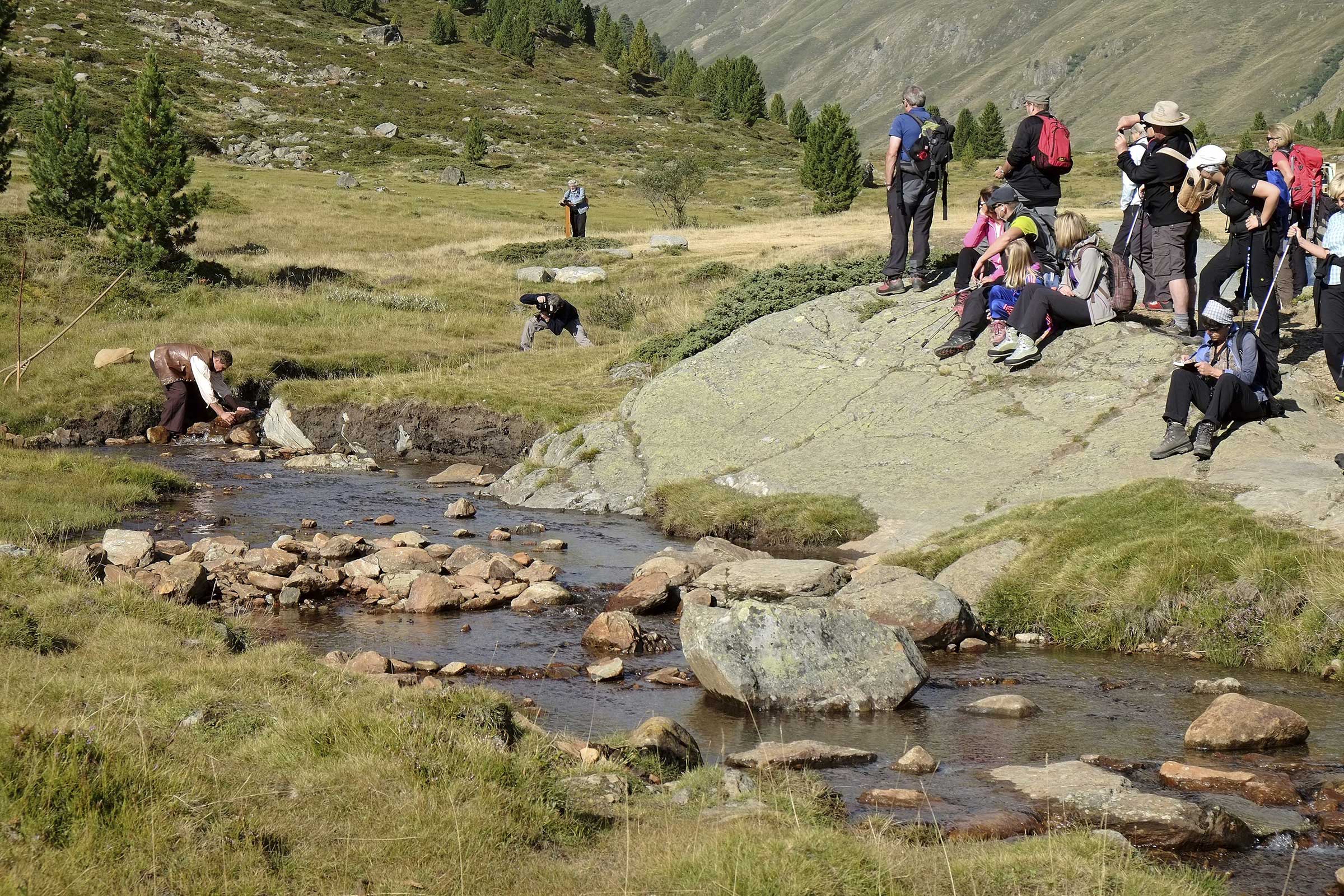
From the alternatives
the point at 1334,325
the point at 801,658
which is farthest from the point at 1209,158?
the point at 801,658

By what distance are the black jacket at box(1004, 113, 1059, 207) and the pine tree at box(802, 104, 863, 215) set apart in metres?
63.5

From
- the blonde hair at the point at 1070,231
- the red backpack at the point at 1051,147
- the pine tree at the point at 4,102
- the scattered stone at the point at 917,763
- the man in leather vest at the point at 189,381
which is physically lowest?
the scattered stone at the point at 917,763

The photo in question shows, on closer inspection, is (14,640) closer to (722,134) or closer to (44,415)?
(44,415)

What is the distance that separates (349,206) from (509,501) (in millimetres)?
46693

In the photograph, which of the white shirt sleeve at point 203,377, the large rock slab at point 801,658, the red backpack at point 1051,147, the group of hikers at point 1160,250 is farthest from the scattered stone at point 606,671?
the white shirt sleeve at point 203,377

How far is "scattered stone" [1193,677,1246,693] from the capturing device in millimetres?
10789

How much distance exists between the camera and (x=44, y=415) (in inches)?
990

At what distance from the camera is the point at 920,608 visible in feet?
41.8

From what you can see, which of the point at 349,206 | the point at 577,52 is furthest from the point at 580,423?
the point at 577,52

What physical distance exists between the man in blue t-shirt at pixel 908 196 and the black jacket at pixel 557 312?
38.3ft

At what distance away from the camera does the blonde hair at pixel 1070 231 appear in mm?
18297

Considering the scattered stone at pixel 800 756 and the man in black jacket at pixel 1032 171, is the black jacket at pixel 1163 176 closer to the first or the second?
the man in black jacket at pixel 1032 171

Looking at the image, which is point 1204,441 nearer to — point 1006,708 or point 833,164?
point 1006,708

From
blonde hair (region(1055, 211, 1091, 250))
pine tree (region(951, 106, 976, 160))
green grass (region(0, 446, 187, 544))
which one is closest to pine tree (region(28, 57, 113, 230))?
green grass (region(0, 446, 187, 544))
